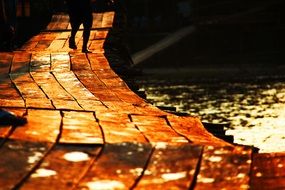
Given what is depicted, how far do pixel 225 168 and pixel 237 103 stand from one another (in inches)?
682

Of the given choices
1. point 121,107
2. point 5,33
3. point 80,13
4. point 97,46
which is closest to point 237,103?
point 97,46

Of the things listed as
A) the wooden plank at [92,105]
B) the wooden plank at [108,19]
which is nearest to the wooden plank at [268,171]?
the wooden plank at [92,105]

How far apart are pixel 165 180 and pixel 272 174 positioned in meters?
0.58

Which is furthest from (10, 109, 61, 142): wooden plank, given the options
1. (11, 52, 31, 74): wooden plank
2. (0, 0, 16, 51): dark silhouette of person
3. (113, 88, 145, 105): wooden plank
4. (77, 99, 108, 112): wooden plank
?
(0, 0, 16, 51): dark silhouette of person

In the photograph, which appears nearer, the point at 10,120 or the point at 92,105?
the point at 10,120

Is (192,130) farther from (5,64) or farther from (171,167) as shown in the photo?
(5,64)

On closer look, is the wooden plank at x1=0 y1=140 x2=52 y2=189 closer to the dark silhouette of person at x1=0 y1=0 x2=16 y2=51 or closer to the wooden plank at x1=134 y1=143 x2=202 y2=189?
the wooden plank at x1=134 y1=143 x2=202 y2=189

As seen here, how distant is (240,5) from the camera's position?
31.2 metres

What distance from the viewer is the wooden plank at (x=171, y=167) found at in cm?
260

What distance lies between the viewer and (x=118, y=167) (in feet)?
9.20

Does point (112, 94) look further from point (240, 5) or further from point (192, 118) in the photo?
point (240, 5)

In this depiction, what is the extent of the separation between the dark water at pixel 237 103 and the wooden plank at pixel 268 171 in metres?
9.33

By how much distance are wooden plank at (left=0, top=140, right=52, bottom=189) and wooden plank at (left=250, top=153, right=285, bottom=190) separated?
111 cm

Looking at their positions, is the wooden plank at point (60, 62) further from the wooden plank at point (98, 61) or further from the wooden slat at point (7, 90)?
the wooden slat at point (7, 90)
